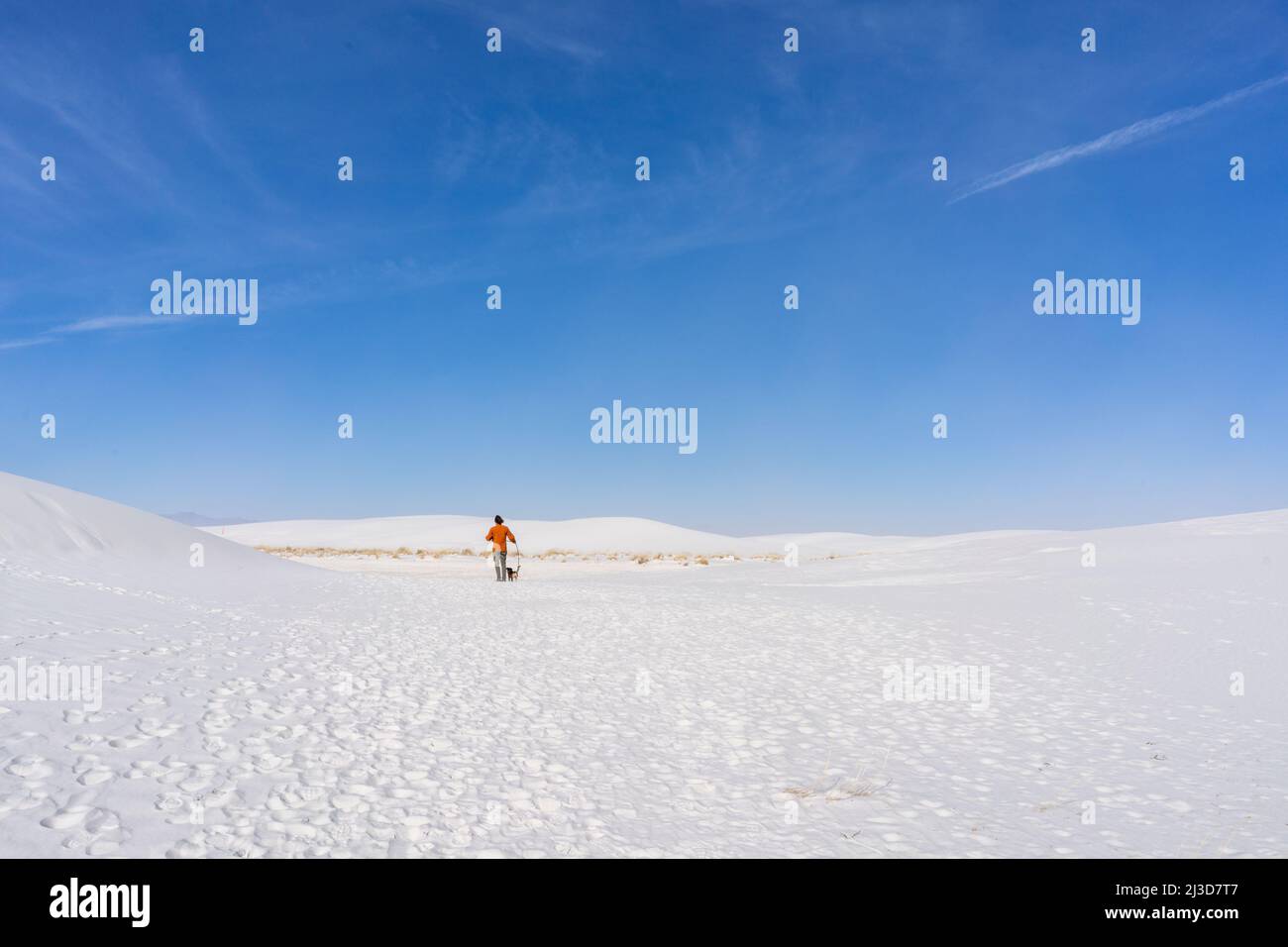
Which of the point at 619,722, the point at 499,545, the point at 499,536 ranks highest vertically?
the point at 499,536

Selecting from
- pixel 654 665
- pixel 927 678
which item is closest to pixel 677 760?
pixel 654 665

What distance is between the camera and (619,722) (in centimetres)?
926

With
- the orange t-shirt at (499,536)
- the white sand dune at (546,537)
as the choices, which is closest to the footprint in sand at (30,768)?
the orange t-shirt at (499,536)

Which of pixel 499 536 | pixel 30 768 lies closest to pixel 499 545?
pixel 499 536

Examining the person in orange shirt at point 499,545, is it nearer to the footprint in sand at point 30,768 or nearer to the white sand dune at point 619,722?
the white sand dune at point 619,722

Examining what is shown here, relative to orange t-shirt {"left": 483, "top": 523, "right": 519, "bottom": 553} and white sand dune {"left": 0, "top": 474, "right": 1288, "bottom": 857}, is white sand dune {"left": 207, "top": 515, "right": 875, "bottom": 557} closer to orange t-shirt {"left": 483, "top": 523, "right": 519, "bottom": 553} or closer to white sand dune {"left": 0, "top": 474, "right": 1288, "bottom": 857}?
orange t-shirt {"left": 483, "top": 523, "right": 519, "bottom": 553}

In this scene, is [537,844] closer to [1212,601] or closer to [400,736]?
[400,736]

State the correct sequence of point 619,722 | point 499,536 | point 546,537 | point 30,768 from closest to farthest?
1. point 30,768
2. point 619,722
3. point 499,536
4. point 546,537

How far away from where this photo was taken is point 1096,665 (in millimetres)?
12602

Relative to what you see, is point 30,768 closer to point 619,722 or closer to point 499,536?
point 619,722

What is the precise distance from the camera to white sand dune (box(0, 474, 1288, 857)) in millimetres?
5805

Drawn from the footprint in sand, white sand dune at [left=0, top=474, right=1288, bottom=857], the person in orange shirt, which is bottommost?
white sand dune at [left=0, top=474, right=1288, bottom=857]

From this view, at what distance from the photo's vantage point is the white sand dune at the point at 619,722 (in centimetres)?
580

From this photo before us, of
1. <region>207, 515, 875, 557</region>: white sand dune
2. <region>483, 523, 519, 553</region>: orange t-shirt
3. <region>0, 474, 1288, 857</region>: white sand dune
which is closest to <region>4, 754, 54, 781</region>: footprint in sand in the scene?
<region>0, 474, 1288, 857</region>: white sand dune
